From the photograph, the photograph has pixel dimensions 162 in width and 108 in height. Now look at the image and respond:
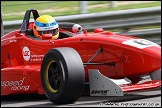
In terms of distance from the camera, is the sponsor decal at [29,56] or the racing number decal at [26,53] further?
the racing number decal at [26,53]

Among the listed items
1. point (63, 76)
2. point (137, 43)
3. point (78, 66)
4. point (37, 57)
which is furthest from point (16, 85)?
point (137, 43)

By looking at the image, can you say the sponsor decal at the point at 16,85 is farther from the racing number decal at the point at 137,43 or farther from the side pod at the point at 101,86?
the racing number decal at the point at 137,43

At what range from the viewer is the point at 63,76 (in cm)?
797

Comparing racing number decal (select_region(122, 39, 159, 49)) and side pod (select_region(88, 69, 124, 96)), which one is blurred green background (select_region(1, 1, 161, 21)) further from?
side pod (select_region(88, 69, 124, 96))

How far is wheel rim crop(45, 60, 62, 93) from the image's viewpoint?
825 centimetres

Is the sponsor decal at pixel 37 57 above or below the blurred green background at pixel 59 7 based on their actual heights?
below

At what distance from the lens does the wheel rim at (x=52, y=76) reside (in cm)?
825

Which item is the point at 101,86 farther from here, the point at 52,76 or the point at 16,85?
the point at 16,85

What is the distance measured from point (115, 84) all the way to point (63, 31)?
7.48 ft

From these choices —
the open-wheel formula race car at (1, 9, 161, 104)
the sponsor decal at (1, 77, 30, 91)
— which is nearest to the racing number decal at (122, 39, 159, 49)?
the open-wheel formula race car at (1, 9, 161, 104)

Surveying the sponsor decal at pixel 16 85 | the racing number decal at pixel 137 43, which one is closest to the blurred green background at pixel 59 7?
the sponsor decal at pixel 16 85

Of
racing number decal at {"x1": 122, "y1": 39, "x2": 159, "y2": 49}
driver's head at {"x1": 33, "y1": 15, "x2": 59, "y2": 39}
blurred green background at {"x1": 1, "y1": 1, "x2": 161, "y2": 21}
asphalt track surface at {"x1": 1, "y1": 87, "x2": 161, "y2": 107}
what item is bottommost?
asphalt track surface at {"x1": 1, "y1": 87, "x2": 161, "y2": 107}

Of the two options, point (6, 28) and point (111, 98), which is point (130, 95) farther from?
point (6, 28)

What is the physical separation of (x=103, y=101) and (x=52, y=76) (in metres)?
0.84
